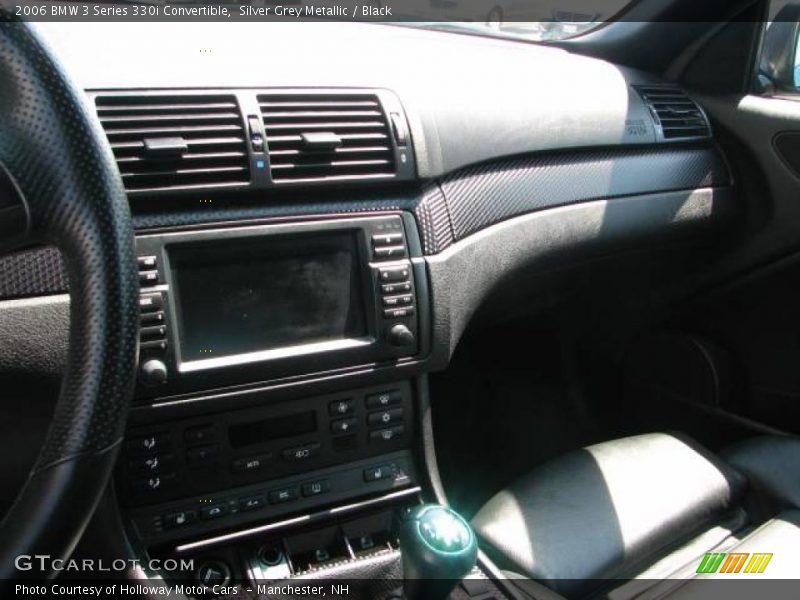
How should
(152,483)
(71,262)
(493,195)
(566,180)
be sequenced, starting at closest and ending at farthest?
1. (71,262)
2. (152,483)
3. (493,195)
4. (566,180)

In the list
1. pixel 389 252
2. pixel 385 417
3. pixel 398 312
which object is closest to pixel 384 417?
pixel 385 417

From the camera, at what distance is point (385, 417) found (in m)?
1.61

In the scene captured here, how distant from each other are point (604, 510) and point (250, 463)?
686 mm

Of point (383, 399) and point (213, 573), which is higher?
point (383, 399)

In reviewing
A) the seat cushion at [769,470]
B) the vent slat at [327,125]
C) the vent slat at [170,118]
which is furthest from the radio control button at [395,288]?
the seat cushion at [769,470]

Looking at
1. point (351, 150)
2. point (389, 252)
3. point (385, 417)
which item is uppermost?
point (351, 150)

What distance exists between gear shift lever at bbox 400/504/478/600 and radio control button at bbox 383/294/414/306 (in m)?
0.41

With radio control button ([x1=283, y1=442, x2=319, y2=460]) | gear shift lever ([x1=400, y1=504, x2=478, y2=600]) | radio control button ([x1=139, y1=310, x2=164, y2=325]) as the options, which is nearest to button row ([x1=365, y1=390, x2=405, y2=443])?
radio control button ([x1=283, y1=442, x2=319, y2=460])

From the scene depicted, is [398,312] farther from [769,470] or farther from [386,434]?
[769,470]

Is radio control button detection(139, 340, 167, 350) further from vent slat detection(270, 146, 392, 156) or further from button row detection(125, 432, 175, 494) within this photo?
vent slat detection(270, 146, 392, 156)

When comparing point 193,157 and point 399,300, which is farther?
point 399,300

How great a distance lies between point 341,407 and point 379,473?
0.55ft

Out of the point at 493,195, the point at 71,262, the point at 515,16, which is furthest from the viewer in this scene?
the point at 515,16

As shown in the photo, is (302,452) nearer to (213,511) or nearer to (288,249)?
(213,511)
